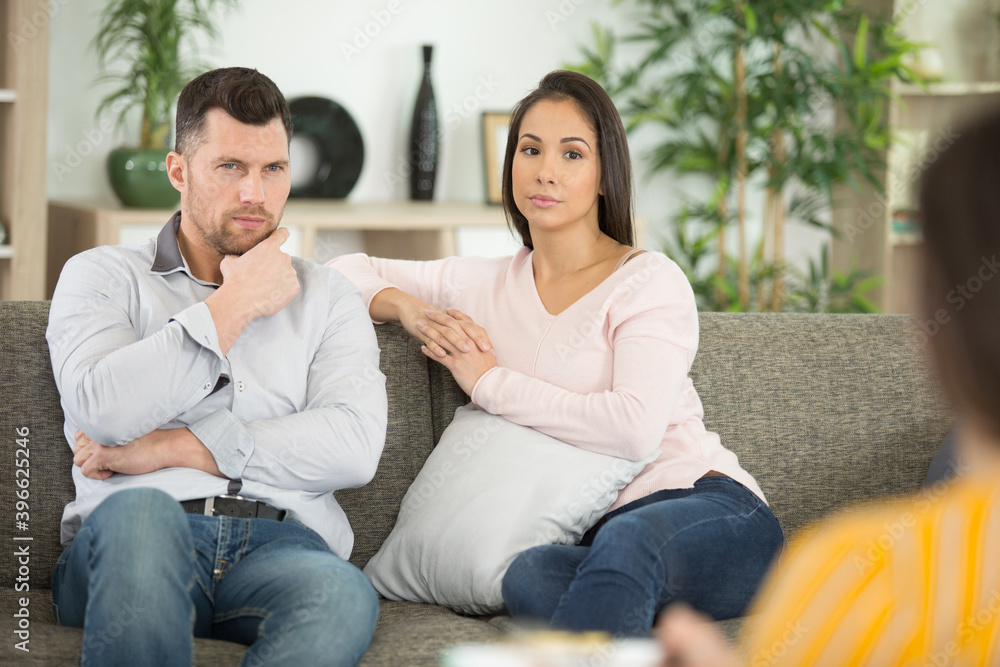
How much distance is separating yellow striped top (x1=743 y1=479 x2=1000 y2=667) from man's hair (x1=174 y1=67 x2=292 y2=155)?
1227 millimetres

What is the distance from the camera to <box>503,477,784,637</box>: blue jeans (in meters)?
1.34

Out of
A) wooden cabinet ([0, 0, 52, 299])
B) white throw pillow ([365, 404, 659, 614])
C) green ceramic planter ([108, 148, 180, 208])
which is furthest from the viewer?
green ceramic planter ([108, 148, 180, 208])

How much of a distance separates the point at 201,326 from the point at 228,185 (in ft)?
0.98

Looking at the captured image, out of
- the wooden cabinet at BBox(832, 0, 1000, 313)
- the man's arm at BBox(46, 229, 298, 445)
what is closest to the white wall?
the wooden cabinet at BBox(832, 0, 1000, 313)

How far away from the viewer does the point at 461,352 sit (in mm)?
1759

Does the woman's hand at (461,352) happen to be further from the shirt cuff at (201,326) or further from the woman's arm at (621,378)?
the shirt cuff at (201,326)

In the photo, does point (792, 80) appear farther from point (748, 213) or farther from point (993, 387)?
point (993, 387)

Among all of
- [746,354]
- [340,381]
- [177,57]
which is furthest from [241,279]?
[177,57]

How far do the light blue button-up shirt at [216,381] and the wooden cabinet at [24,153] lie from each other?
1413mm

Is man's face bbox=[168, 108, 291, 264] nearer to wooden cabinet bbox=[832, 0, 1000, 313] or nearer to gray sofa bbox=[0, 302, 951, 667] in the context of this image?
gray sofa bbox=[0, 302, 951, 667]

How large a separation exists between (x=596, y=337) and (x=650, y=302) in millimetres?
114

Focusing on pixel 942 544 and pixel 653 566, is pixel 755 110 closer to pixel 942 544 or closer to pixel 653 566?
pixel 653 566

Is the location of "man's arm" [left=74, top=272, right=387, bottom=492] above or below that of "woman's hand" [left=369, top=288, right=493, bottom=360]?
below

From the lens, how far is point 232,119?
5.34 ft
